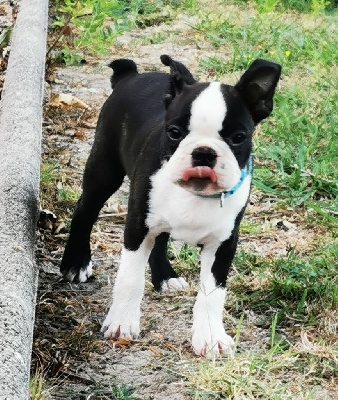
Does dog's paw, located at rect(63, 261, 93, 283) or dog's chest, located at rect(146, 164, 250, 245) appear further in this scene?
dog's paw, located at rect(63, 261, 93, 283)

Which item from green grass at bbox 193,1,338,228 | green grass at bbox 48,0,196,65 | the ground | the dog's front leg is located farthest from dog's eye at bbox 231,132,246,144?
green grass at bbox 48,0,196,65

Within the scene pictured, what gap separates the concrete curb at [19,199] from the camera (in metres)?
2.47

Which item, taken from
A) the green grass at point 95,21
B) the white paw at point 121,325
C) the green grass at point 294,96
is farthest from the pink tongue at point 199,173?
the green grass at point 95,21

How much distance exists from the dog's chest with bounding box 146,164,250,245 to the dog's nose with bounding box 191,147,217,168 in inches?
10.9

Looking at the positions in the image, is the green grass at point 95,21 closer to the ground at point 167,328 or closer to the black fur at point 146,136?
the ground at point 167,328

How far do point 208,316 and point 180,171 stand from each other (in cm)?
76

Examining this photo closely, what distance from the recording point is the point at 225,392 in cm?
296

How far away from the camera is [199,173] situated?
2885 millimetres

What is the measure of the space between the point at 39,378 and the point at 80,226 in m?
1.20

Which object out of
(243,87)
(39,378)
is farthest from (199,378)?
(243,87)

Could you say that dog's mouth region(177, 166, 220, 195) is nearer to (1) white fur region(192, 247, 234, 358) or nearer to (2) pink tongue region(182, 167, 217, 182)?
(2) pink tongue region(182, 167, 217, 182)

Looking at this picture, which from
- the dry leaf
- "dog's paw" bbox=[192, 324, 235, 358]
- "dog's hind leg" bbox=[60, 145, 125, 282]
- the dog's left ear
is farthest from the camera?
the dry leaf

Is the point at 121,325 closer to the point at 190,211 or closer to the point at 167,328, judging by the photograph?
the point at 167,328

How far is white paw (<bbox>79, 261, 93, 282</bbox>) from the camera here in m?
3.95
